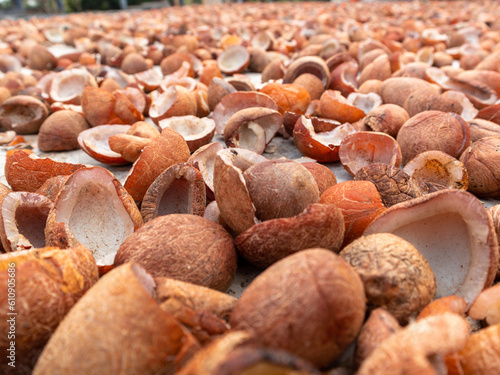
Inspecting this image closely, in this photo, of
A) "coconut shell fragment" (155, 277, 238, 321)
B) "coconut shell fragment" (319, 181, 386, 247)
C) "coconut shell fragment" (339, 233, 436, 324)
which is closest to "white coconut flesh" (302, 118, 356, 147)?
"coconut shell fragment" (319, 181, 386, 247)

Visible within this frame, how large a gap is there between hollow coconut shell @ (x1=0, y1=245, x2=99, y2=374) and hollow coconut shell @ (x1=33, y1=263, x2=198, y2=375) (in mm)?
194

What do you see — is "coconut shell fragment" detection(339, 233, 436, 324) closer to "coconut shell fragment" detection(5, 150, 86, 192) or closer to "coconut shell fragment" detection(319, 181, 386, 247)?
"coconut shell fragment" detection(319, 181, 386, 247)

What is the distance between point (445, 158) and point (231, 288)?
1698 millimetres

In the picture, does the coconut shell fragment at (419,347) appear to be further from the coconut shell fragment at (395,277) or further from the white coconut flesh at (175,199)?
the white coconut flesh at (175,199)

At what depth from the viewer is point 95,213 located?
2.25 metres

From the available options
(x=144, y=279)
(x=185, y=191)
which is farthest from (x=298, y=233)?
(x=185, y=191)

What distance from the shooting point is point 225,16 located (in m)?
11.6

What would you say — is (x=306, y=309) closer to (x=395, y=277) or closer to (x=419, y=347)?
(x=419, y=347)

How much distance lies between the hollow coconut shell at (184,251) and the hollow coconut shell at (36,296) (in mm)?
290

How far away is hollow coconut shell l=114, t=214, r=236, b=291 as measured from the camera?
1691mm

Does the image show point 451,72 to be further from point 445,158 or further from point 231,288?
point 231,288

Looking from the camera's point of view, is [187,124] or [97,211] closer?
[97,211]

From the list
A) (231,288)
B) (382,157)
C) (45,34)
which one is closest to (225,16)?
(45,34)

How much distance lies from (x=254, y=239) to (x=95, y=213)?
3.55 feet
